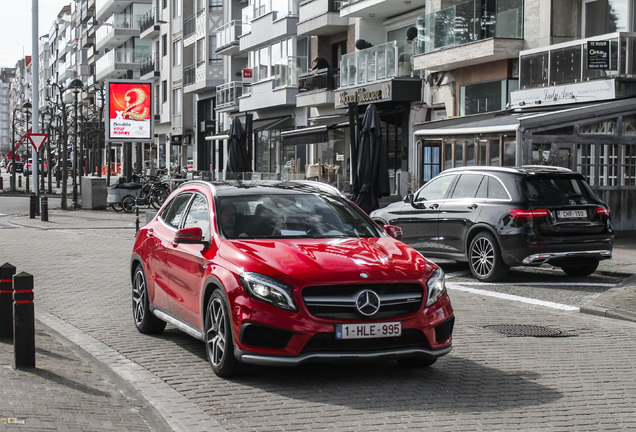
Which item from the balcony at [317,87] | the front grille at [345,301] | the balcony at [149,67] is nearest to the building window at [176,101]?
the balcony at [149,67]

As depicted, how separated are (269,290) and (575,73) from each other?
19.6 m

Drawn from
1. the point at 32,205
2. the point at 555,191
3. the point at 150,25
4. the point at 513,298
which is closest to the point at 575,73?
the point at 555,191

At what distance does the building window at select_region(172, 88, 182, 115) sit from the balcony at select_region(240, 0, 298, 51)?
704 inches

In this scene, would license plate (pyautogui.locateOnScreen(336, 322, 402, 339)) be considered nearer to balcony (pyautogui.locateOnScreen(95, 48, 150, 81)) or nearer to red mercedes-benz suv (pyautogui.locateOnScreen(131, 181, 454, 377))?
red mercedes-benz suv (pyautogui.locateOnScreen(131, 181, 454, 377))

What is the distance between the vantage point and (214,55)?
5891cm

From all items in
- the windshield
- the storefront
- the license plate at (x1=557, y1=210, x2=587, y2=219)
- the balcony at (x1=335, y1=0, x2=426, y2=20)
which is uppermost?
the balcony at (x1=335, y1=0, x2=426, y2=20)

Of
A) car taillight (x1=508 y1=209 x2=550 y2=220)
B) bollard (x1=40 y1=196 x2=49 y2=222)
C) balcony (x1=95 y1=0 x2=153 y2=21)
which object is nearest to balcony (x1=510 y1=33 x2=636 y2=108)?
car taillight (x1=508 y1=209 x2=550 y2=220)

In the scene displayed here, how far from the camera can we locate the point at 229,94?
170 ft

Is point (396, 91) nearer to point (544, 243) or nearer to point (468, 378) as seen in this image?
point (544, 243)

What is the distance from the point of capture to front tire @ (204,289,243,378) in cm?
717

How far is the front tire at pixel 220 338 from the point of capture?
7168mm

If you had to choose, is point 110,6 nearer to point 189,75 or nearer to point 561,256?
point 189,75

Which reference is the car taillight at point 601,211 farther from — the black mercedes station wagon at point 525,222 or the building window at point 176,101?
the building window at point 176,101

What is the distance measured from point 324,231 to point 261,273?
122 centimetres
